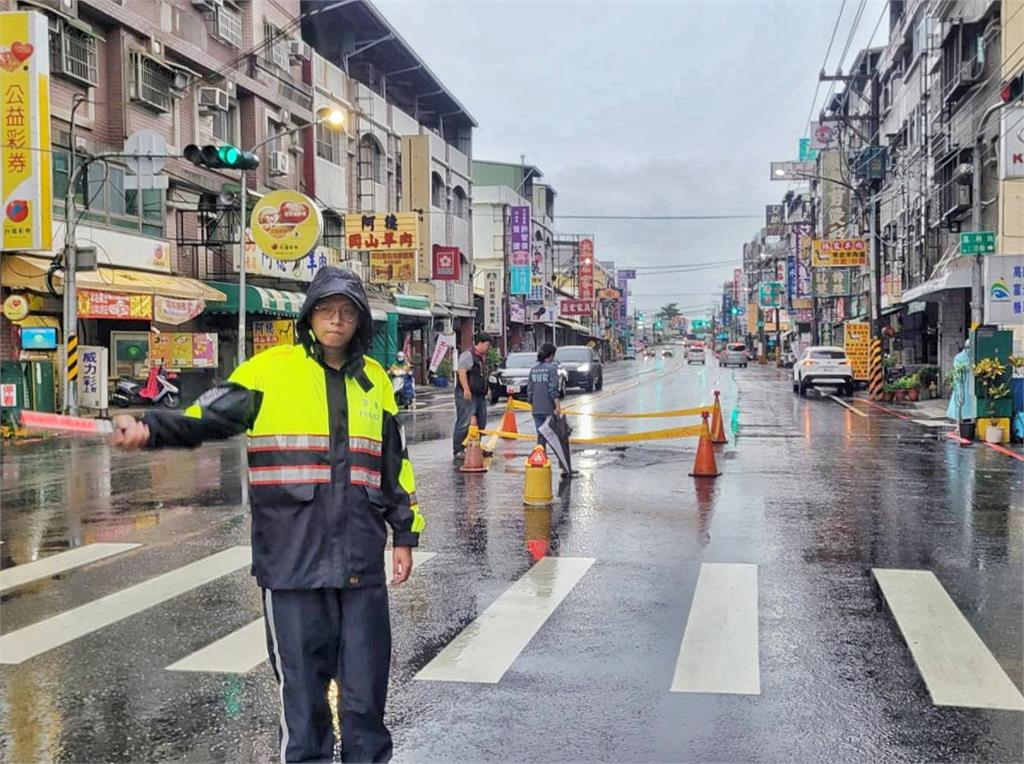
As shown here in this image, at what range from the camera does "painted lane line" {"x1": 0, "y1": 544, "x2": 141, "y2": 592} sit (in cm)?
778

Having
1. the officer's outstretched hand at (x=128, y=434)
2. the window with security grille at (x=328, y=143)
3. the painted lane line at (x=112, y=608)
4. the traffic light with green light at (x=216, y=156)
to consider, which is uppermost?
the window with security grille at (x=328, y=143)

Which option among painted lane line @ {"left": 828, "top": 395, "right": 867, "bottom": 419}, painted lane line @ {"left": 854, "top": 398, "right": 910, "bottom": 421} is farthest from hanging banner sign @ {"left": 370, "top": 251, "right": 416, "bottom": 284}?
painted lane line @ {"left": 854, "top": 398, "right": 910, "bottom": 421}

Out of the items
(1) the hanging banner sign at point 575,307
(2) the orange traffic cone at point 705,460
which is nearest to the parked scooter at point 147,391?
(2) the orange traffic cone at point 705,460

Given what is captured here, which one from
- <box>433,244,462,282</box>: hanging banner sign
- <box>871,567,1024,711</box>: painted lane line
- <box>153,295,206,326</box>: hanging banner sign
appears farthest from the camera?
<box>433,244,462,282</box>: hanging banner sign

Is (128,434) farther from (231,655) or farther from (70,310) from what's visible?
(70,310)

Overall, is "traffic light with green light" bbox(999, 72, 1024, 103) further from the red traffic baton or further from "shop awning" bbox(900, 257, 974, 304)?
the red traffic baton

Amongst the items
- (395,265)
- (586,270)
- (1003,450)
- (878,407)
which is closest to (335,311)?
(1003,450)

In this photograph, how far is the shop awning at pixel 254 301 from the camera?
96.1ft

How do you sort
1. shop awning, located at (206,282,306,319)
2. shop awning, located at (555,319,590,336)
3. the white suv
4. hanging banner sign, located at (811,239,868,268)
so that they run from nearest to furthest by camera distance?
1. shop awning, located at (206,282,306,319)
2. the white suv
3. hanging banner sign, located at (811,239,868,268)
4. shop awning, located at (555,319,590,336)

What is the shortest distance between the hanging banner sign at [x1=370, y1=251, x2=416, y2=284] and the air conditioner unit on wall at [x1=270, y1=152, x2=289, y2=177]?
4.53 m

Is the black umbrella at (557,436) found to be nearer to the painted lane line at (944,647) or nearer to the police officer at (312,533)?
the painted lane line at (944,647)

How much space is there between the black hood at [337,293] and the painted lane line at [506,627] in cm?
224

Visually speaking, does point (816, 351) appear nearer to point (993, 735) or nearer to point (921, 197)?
point (921, 197)

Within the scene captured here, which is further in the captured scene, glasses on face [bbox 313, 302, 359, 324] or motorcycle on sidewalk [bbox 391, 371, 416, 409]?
motorcycle on sidewalk [bbox 391, 371, 416, 409]
